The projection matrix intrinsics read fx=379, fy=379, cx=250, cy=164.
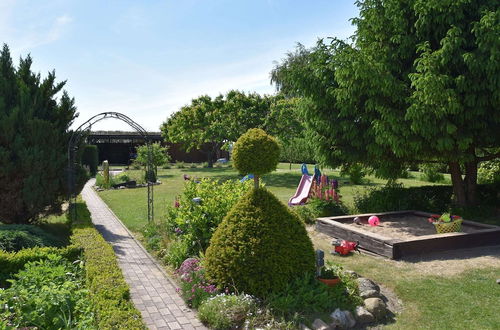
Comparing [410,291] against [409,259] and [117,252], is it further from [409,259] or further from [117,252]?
[117,252]

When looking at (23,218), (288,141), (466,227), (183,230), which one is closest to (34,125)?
(23,218)

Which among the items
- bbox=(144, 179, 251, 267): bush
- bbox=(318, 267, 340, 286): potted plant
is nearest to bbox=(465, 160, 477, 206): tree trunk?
bbox=(144, 179, 251, 267): bush

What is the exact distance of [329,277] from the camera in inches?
219

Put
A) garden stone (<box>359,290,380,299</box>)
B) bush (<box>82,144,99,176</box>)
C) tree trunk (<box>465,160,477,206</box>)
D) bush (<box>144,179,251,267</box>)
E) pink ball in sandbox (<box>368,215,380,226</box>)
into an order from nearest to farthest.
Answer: garden stone (<box>359,290,380,299</box>) → bush (<box>144,179,251,267</box>) → pink ball in sandbox (<box>368,215,380,226</box>) → tree trunk (<box>465,160,477,206</box>) → bush (<box>82,144,99,176</box>)

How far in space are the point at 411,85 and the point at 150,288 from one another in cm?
688

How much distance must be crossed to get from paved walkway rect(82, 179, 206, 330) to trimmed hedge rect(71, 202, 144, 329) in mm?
499

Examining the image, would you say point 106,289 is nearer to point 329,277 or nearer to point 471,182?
point 329,277

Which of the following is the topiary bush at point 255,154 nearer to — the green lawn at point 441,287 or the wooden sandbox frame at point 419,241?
the green lawn at point 441,287

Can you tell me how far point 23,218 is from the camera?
9.36 m

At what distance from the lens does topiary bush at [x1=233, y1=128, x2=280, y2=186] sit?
548 centimetres

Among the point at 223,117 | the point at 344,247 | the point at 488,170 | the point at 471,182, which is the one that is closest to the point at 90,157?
the point at 223,117

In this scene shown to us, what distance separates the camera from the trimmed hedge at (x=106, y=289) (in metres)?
4.07

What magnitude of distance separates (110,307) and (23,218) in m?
6.40

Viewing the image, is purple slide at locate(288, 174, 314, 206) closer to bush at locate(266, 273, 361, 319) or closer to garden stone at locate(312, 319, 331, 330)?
bush at locate(266, 273, 361, 319)
